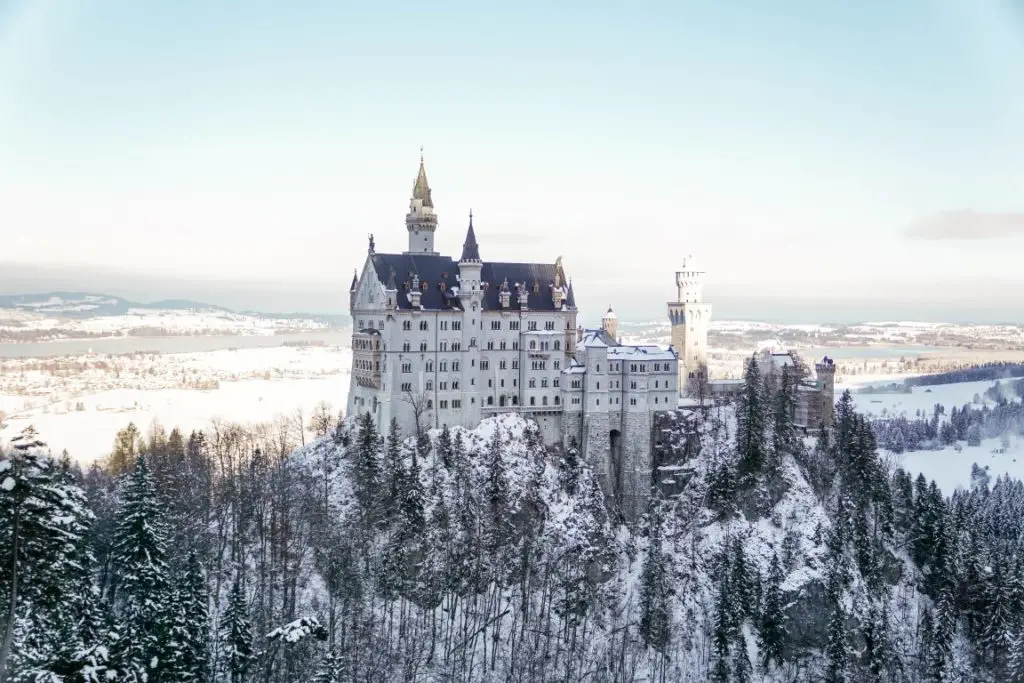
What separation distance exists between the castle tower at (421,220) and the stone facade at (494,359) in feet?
0.41

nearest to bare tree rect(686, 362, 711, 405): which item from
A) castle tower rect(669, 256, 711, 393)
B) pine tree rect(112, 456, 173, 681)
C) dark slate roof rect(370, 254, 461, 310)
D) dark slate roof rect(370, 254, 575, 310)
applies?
castle tower rect(669, 256, 711, 393)

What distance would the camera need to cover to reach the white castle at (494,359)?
94438 mm

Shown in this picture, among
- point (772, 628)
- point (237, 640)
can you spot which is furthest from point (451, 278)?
point (237, 640)

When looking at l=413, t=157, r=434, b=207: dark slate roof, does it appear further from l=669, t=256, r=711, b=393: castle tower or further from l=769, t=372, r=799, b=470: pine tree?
l=769, t=372, r=799, b=470: pine tree

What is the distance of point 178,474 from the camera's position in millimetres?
86750

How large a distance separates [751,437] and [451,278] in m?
36.3

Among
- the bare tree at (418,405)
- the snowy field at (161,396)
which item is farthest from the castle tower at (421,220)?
the snowy field at (161,396)

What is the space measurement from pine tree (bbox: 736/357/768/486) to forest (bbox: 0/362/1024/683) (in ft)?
0.77

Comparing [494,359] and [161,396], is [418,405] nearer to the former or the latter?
[494,359]

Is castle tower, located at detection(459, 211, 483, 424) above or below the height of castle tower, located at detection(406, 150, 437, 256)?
below

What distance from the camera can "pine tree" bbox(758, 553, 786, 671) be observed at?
8588cm

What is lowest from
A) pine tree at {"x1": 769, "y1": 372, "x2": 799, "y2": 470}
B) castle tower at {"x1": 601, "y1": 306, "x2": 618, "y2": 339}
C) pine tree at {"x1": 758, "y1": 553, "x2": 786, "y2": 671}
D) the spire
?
pine tree at {"x1": 758, "y1": 553, "x2": 786, "y2": 671}

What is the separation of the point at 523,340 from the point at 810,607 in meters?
39.7

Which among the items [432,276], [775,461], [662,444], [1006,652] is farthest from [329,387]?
[1006,652]
